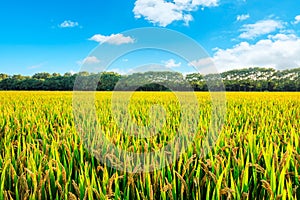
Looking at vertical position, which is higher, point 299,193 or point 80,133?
point 80,133

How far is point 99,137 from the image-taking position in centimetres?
241

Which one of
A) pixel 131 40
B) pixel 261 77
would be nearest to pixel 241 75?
pixel 261 77

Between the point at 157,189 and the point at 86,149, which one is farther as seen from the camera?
the point at 86,149

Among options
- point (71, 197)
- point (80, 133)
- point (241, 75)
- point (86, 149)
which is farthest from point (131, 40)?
point (241, 75)

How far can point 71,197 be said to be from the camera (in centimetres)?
100

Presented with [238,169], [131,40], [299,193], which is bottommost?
[299,193]

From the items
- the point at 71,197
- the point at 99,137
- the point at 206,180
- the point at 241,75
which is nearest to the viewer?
the point at 71,197

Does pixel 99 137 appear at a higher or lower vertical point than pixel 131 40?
lower

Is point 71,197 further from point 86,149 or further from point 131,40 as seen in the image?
point 131,40

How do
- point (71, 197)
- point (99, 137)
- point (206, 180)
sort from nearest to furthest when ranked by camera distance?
point (71, 197), point (206, 180), point (99, 137)

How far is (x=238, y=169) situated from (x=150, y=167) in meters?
0.47

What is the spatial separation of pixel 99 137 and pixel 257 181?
1315mm

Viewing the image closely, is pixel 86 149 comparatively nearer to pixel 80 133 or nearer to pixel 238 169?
pixel 80 133

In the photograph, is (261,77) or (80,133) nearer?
(80,133)
